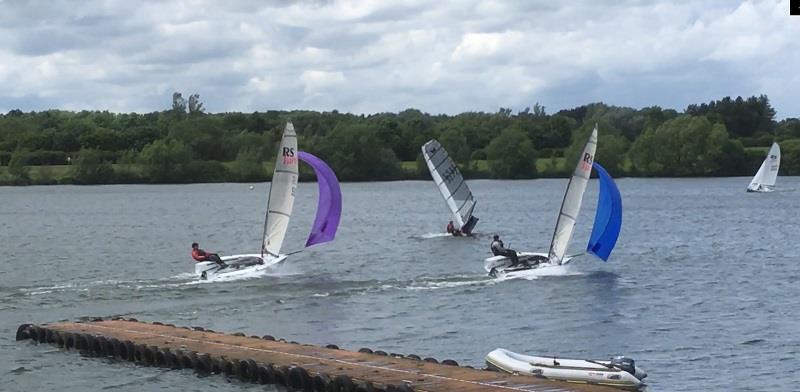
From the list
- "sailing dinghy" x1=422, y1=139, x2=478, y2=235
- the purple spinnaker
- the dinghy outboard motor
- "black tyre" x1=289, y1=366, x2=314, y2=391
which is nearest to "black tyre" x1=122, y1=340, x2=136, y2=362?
"black tyre" x1=289, y1=366, x2=314, y2=391

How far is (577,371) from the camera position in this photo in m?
26.9

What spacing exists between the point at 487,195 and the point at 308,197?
2240cm

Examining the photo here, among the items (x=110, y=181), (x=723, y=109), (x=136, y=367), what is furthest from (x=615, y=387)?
(x=723, y=109)

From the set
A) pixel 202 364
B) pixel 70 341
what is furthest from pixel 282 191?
pixel 202 364

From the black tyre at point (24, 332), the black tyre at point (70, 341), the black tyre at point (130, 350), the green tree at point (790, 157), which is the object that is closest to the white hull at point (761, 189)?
the green tree at point (790, 157)

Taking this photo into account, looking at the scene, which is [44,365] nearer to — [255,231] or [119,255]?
[119,255]

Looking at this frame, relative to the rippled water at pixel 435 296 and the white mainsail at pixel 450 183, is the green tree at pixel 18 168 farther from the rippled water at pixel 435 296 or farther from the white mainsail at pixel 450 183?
the white mainsail at pixel 450 183

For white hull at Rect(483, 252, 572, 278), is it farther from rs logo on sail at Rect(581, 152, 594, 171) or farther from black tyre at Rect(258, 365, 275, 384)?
black tyre at Rect(258, 365, 275, 384)

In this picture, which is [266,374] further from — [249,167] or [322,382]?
[249,167]

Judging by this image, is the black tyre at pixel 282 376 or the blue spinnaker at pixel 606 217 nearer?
the black tyre at pixel 282 376

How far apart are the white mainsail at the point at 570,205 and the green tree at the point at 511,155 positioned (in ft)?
379

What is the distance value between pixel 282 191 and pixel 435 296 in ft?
28.7

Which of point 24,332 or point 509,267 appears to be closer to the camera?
point 24,332

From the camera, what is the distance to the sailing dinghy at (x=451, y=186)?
7119 centimetres
